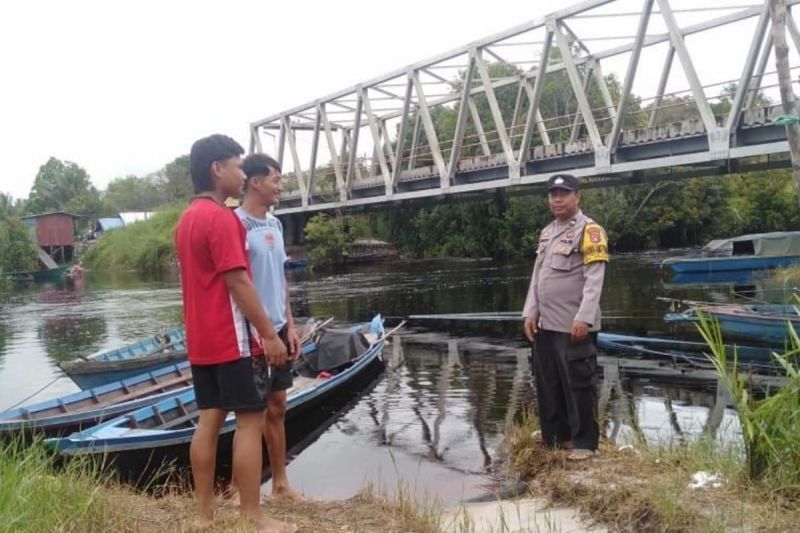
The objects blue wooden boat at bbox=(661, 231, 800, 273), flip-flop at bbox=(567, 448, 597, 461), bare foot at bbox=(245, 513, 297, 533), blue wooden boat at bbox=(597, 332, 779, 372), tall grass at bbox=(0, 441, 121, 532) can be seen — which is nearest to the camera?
tall grass at bbox=(0, 441, 121, 532)

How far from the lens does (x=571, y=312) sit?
4969 millimetres

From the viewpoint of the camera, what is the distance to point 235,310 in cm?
353

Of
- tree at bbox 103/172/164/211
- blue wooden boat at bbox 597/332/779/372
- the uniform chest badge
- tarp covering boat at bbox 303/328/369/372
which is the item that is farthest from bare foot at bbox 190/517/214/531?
tree at bbox 103/172/164/211

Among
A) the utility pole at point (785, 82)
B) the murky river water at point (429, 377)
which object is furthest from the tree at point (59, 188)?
the utility pole at point (785, 82)

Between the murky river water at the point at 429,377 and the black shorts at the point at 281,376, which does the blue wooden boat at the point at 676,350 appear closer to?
the murky river water at the point at 429,377

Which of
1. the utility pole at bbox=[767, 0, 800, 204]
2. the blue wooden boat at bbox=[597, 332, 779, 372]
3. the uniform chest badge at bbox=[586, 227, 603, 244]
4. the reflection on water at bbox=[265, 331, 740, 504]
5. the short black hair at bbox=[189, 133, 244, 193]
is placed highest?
the utility pole at bbox=[767, 0, 800, 204]

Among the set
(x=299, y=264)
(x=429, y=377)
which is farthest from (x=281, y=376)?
(x=299, y=264)

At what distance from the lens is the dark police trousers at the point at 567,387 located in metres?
4.97

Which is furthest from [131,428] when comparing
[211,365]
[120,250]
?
[120,250]

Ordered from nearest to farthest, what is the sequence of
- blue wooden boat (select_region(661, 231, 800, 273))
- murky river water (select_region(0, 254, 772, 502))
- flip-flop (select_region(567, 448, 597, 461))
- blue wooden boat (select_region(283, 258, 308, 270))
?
flip-flop (select_region(567, 448, 597, 461)) < murky river water (select_region(0, 254, 772, 502)) < blue wooden boat (select_region(661, 231, 800, 273)) < blue wooden boat (select_region(283, 258, 308, 270))

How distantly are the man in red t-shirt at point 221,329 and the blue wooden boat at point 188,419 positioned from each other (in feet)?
7.31

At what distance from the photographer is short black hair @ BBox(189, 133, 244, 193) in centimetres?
370

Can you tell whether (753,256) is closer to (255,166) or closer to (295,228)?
(255,166)

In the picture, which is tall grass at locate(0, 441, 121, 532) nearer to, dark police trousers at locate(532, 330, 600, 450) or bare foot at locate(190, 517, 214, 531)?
bare foot at locate(190, 517, 214, 531)
